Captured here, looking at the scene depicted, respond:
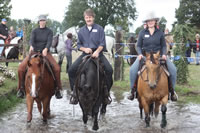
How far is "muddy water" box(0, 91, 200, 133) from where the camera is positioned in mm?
6977

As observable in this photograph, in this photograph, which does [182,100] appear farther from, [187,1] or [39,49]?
[187,1]

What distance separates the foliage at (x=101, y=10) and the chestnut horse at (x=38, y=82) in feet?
200

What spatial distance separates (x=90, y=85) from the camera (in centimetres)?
627

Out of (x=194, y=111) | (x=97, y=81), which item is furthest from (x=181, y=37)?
(x=97, y=81)

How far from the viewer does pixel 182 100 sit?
34.7 feet

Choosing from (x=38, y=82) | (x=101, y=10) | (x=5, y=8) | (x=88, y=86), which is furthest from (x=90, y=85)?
(x=101, y=10)

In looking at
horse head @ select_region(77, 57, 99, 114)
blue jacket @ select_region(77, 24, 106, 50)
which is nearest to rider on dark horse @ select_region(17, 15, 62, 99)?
blue jacket @ select_region(77, 24, 106, 50)

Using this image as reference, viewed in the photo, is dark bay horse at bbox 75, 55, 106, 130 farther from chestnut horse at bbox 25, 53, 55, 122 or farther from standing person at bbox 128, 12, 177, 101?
standing person at bbox 128, 12, 177, 101

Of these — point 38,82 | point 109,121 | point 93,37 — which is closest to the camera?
point 38,82

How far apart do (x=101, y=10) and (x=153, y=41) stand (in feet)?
204

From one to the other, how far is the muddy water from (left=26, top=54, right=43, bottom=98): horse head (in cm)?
90

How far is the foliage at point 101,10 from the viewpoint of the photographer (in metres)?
68.8

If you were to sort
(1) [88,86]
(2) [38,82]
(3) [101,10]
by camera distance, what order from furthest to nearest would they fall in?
(3) [101,10] → (2) [38,82] → (1) [88,86]

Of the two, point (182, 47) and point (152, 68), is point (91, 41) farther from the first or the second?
point (182, 47)
